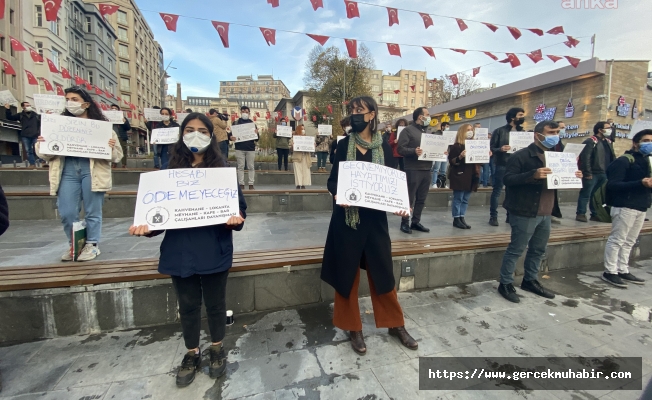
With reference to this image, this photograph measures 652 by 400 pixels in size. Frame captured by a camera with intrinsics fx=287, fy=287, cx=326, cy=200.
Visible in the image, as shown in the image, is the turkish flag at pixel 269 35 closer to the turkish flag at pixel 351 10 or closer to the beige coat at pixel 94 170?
the turkish flag at pixel 351 10

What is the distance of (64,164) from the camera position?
3.33 m

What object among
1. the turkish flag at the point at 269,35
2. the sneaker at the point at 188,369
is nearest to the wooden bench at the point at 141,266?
the sneaker at the point at 188,369

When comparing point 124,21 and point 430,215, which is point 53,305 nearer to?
point 430,215

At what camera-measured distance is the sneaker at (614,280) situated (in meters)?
3.94

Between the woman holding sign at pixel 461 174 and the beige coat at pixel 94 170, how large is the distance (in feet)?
17.1

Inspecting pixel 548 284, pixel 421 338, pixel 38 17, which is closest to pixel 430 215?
pixel 548 284

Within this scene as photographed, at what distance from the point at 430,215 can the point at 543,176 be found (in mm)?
3693

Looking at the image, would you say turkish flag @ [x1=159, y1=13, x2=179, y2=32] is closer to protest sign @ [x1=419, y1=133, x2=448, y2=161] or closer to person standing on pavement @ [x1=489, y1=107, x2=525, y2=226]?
protest sign @ [x1=419, y1=133, x2=448, y2=161]

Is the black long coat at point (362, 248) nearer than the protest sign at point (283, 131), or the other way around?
the black long coat at point (362, 248)

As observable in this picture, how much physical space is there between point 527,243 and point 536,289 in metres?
0.65

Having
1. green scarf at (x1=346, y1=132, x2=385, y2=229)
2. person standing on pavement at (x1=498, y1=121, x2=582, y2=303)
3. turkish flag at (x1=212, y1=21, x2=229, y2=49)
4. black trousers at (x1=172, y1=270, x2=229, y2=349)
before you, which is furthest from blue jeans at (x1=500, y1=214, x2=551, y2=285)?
turkish flag at (x1=212, y1=21, x2=229, y2=49)

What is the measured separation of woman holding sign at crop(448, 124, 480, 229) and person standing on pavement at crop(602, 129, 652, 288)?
Answer: 1793mm

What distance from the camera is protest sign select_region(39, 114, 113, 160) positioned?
313 centimetres

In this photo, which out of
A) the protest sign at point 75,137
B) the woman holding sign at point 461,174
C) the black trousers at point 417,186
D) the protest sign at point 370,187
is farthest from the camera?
the woman holding sign at point 461,174
